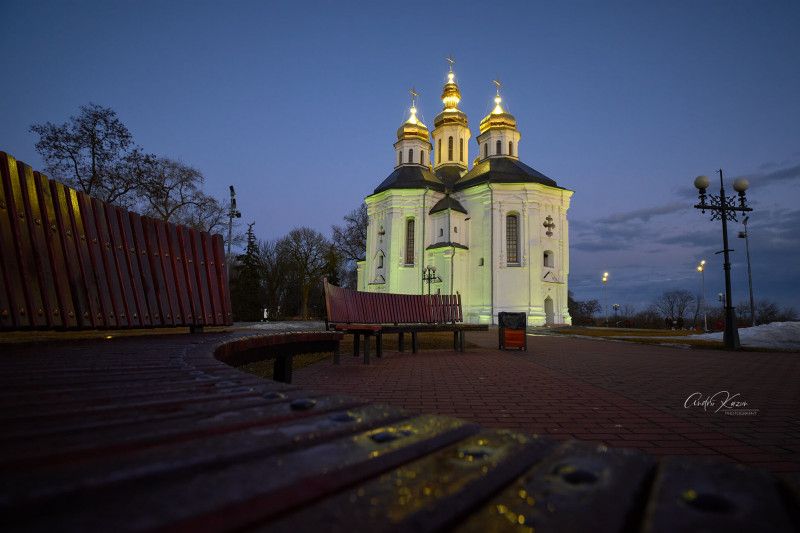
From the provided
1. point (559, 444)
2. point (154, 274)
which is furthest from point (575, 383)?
point (559, 444)

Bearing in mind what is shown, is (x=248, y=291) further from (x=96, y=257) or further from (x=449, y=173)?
(x=96, y=257)

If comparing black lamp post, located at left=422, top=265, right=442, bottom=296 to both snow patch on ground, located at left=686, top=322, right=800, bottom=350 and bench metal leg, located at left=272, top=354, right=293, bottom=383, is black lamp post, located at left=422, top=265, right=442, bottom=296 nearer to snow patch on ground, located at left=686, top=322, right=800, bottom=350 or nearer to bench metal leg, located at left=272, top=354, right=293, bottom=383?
snow patch on ground, located at left=686, top=322, right=800, bottom=350

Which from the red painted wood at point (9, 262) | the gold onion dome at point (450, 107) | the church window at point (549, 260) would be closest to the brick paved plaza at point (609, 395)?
the red painted wood at point (9, 262)

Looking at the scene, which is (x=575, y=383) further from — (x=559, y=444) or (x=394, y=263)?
(x=394, y=263)

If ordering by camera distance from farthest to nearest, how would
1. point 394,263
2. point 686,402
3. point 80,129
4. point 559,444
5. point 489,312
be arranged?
point 394,263, point 489,312, point 80,129, point 686,402, point 559,444

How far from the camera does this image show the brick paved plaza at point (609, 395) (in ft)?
10.7

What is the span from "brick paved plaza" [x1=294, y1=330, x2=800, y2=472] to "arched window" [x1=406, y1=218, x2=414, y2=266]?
2821 centimetres

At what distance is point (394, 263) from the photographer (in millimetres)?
36719

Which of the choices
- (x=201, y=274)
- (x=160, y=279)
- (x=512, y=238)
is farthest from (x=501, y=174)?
(x=160, y=279)

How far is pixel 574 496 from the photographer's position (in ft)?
1.79

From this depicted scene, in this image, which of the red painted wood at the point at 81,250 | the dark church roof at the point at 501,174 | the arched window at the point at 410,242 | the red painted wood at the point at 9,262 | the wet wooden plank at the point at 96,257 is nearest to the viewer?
the red painted wood at the point at 9,262

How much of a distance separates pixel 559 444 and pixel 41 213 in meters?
3.57

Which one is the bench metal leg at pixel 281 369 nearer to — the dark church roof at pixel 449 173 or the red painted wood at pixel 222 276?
the red painted wood at pixel 222 276

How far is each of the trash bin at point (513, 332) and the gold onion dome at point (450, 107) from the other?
114 ft
